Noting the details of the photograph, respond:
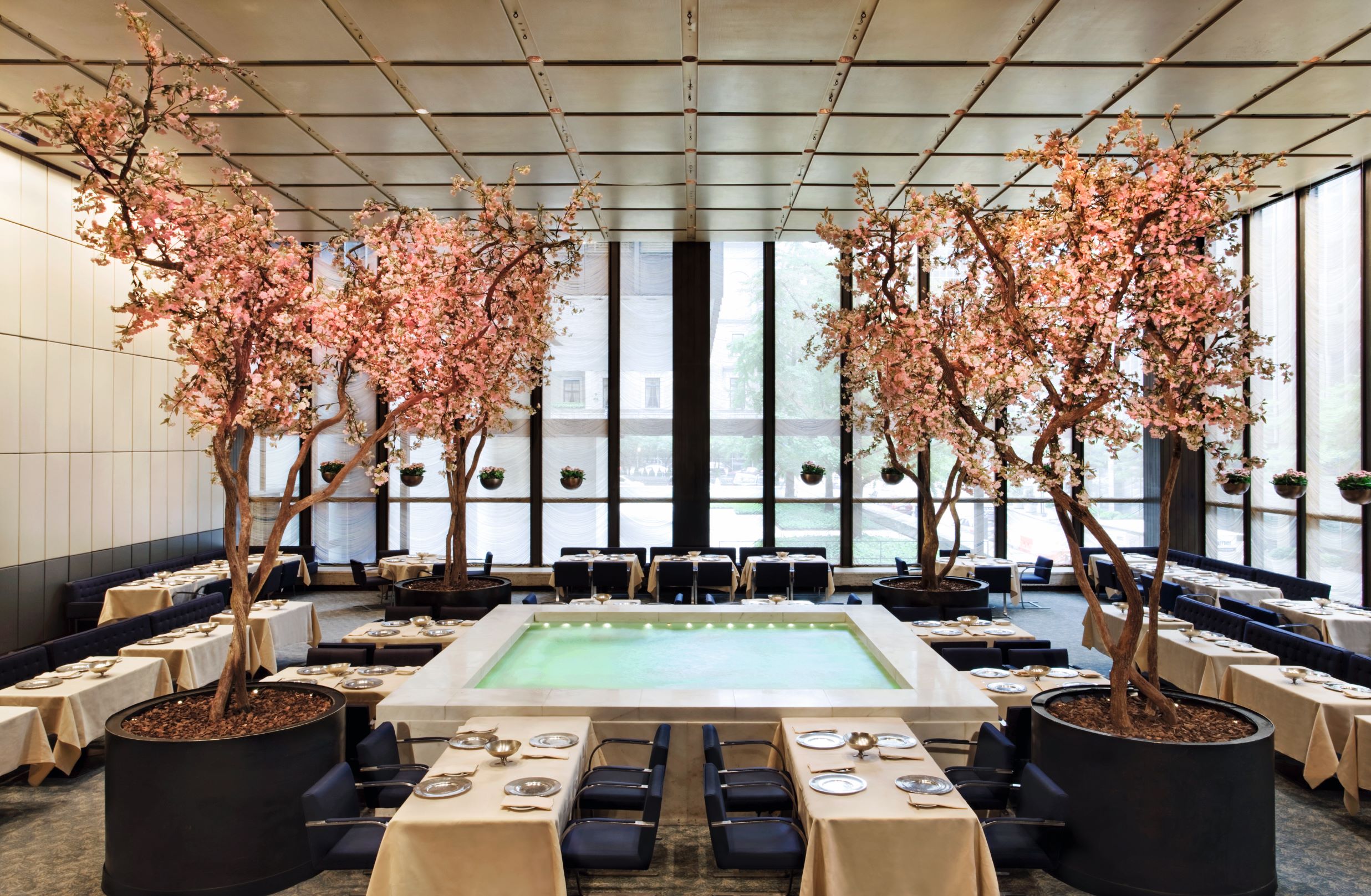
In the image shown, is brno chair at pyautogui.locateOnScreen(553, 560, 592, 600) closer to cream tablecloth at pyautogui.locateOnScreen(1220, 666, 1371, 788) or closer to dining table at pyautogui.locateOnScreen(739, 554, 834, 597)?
dining table at pyautogui.locateOnScreen(739, 554, 834, 597)

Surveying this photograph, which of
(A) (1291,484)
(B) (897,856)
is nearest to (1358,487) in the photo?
(A) (1291,484)

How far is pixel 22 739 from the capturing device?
5090mm

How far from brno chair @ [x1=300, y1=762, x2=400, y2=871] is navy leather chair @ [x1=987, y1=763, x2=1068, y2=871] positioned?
2.70 meters

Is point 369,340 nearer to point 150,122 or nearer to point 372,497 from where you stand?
point 150,122

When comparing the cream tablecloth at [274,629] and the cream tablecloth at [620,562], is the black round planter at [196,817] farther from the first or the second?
the cream tablecloth at [620,562]

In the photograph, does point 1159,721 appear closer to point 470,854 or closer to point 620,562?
point 470,854

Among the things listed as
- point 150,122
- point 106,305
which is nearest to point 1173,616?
point 150,122

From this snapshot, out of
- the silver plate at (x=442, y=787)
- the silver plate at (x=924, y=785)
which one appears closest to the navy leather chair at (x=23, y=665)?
the silver plate at (x=442, y=787)

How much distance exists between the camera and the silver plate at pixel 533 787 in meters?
3.69

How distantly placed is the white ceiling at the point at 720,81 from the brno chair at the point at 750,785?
179 inches

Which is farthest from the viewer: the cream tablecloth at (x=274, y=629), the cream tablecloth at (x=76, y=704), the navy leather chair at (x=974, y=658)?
the cream tablecloth at (x=274, y=629)

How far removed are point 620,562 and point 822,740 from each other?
6826 millimetres

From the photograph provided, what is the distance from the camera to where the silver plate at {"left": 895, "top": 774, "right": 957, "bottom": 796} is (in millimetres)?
3705

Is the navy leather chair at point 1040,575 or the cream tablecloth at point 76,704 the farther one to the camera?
the navy leather chair at point 1040,575
